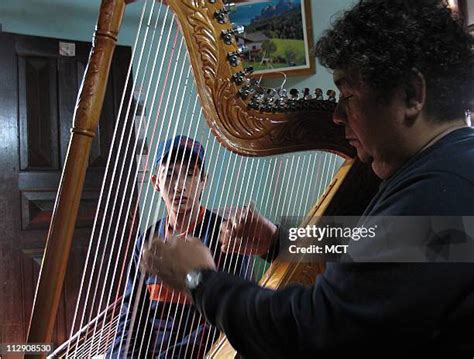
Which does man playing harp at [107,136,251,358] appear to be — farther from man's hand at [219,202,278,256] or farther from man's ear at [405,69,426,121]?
man's ear at [405,69,426,121]

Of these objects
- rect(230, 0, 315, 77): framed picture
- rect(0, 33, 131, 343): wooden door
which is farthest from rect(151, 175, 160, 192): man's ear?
rect(230, 0, 315, 77): framed picture

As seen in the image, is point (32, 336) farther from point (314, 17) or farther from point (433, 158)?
point (314, 17)

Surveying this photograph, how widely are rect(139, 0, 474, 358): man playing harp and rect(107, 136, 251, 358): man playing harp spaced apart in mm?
315

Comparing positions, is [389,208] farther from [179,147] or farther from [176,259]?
[179,147]

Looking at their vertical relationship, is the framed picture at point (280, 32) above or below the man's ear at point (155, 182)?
above

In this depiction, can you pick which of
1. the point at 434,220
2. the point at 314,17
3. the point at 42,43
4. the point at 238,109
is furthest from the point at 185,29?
the point at 314,17

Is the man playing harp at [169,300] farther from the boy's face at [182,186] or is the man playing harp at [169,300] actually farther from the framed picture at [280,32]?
the framed picture at [280,32]

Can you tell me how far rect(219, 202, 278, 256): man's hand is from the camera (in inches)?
37.9

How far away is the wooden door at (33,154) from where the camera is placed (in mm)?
1790

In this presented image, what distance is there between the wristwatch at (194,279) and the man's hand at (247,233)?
41 centimetres

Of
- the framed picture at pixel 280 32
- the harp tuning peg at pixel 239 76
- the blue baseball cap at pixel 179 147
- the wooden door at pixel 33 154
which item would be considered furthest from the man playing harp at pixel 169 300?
the framed picture at pixel 280 32

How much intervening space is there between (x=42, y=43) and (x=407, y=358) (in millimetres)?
1790

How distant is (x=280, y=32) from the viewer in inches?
83.8

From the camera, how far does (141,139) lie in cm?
88
